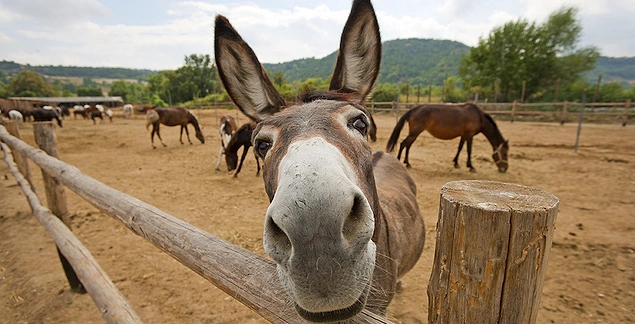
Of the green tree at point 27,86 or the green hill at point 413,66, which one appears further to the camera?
the green hill at point 413,66

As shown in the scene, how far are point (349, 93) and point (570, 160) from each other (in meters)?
11.3

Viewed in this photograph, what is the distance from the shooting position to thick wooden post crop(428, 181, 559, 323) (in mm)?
750

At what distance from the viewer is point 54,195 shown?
3.63m

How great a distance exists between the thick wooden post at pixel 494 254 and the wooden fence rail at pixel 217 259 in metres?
0.33

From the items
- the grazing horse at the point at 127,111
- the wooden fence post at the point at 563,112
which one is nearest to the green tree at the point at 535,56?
the wooden fence post at the point at 563,112

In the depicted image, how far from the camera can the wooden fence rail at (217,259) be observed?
116 cm

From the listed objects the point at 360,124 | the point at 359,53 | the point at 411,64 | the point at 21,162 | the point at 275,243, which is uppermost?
the point at 411,64

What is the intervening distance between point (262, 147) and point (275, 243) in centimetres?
89

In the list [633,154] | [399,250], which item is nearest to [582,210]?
[399,250]

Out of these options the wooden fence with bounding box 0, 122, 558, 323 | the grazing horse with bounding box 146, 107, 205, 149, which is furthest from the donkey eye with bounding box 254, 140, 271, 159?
the grazing horse with bounding box 146, 107, 205, 149

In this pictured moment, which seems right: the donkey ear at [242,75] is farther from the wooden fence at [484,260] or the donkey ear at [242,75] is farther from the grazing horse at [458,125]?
the grazing horse at [458,125]

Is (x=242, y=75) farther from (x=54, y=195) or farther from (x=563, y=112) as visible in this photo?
(x=563, y=112)

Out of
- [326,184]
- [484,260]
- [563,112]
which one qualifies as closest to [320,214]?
[326,184]

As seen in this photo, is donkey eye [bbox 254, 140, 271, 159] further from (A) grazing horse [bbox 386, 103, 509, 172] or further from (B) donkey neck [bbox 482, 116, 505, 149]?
(B) donkey neck [bbox 482, 116, 505, 149]
